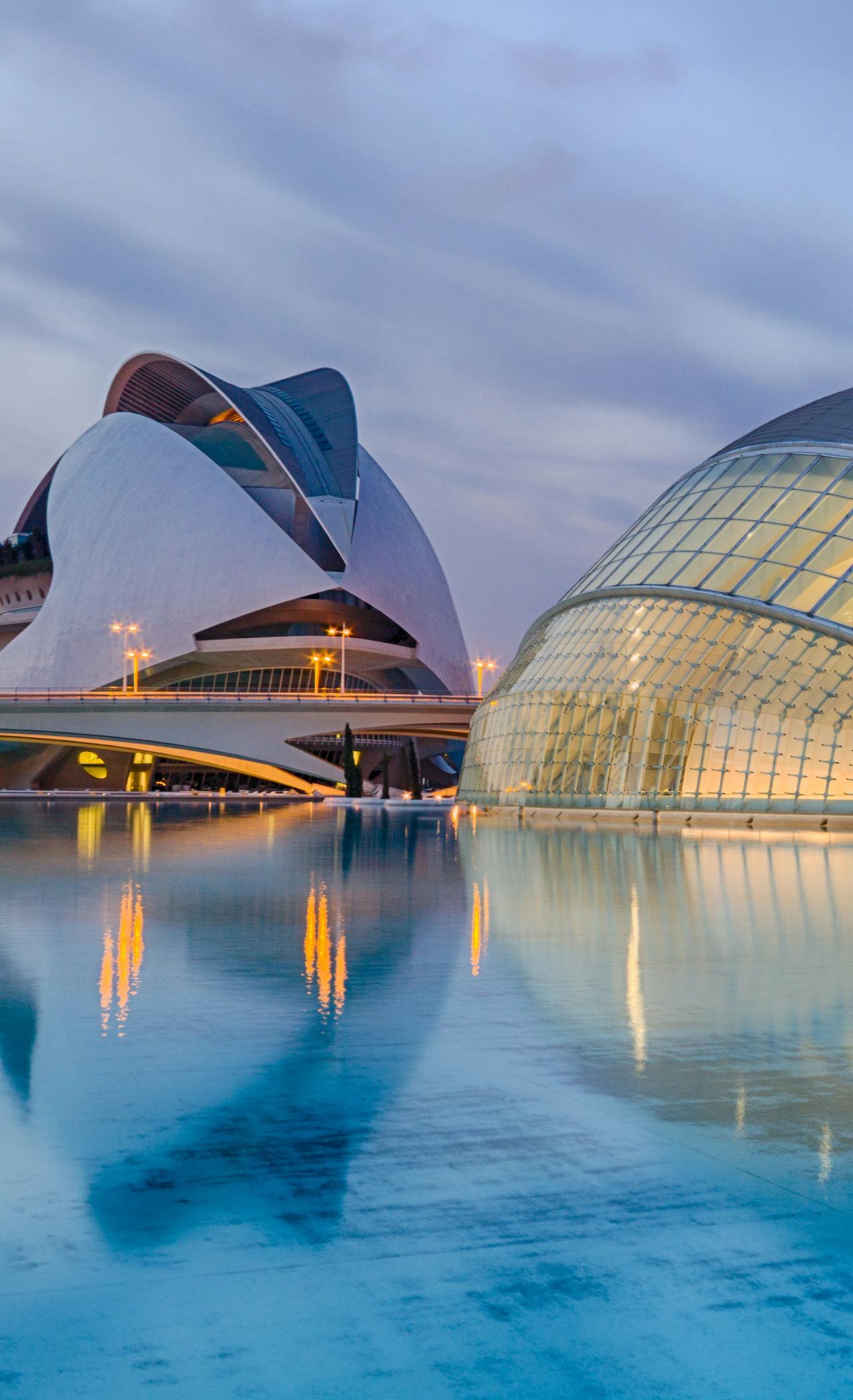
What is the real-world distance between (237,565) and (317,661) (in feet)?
20.3

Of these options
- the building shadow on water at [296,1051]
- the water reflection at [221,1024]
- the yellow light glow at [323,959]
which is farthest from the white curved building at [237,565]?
the yellow light glow at [323,959]

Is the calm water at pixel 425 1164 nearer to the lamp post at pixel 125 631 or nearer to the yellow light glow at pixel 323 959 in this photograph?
the yellow light glow at pixel 323 959

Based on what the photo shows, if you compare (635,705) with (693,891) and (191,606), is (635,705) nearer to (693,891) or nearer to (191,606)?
(693,891)

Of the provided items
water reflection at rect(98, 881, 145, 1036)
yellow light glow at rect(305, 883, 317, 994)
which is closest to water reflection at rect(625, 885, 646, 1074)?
yellow light glow at rect(305, 883, 317, 994)

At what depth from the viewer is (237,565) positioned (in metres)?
66.7

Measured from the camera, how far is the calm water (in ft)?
9.23

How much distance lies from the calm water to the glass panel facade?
1812cm

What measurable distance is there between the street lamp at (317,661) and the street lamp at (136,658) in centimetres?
814

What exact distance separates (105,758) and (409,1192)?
67.2m

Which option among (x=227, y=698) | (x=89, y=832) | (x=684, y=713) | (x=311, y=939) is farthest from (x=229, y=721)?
(x=311, y=939)

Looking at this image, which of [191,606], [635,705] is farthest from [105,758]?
[635,705]

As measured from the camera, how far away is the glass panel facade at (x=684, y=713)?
26.7 m

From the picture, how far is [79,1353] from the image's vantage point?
2.78 metres

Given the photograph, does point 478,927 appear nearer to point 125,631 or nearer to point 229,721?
point 229,721
